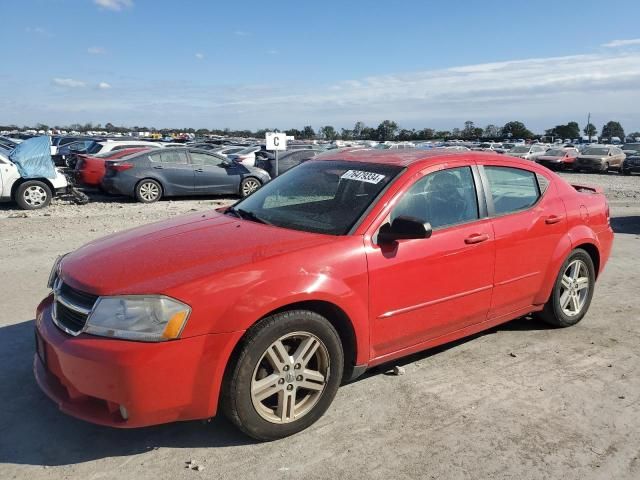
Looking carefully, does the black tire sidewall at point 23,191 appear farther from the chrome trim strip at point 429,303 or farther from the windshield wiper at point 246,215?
the chrome trim strip at point 429,303

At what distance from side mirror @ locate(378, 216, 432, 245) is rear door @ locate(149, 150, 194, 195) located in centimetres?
1198

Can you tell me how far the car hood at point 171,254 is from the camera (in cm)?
289

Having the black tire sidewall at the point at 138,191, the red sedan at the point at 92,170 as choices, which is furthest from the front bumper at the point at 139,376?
the red sedan at the point at 92,170

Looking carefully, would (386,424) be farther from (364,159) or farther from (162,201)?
(162,201)

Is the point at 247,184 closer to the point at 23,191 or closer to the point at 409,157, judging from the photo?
the point at 23,191

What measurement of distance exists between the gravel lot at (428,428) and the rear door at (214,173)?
10.3m

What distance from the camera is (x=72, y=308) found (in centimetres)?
295

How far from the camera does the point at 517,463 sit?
2.94 m

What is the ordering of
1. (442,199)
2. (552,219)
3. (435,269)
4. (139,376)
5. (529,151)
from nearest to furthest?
(139,376) < (435,269) < (442,199) < (552,219) < (529,151)

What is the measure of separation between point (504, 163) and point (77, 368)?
3.49 m

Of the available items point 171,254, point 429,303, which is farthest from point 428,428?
point 171,254

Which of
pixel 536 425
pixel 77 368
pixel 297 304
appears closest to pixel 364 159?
pixel 297 304

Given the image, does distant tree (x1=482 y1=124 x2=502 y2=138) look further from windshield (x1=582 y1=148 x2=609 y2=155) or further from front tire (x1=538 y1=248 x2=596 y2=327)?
front tire (x1=538 y1=248 x2=596 y2=327)

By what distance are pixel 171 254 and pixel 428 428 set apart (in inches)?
72.9
